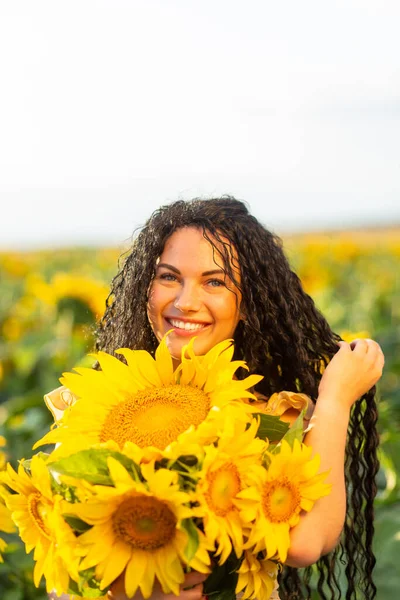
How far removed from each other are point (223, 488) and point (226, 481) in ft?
0.04

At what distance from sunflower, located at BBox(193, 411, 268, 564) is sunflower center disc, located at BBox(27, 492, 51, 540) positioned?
0.31 meters

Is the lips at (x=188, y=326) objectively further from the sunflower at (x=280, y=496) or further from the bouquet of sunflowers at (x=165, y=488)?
the sunflower at (x=280, y=496)

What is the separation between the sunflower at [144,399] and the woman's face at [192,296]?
23cm

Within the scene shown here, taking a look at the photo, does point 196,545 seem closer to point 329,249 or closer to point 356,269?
point 329,249

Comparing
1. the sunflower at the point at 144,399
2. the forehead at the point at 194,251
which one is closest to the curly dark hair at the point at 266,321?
the forehead at the point at 194,251

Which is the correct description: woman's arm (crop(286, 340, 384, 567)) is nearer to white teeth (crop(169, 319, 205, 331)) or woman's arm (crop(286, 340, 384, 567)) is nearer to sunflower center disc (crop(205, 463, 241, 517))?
sunflower center disc (crop(205, 463, 241, 517))

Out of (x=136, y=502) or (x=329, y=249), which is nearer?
(x=136, y=502)

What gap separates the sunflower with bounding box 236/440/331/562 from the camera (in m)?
1.57

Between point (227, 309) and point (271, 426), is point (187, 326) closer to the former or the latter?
point (227, 309)

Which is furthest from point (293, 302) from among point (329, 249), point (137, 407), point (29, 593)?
point (329, 249)

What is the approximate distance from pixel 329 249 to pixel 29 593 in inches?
315

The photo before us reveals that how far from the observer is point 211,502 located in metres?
1.54

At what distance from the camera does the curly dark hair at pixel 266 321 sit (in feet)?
7.13

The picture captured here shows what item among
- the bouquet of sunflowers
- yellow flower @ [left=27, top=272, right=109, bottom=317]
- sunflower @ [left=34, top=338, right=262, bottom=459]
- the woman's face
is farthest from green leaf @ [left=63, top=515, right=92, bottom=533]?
yellow flower @ [left=27, top=272, right=109, bottom=317]
